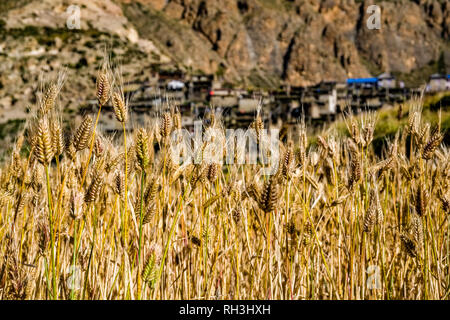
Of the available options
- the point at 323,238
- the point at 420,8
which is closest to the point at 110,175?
the point at 323,238

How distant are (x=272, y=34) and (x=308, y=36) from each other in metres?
11.6

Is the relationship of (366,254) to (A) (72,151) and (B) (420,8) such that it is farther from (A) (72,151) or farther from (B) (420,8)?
(B) (420,8)

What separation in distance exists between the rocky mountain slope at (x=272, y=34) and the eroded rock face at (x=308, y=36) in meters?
0.31

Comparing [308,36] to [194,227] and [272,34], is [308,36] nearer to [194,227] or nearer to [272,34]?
[272,34]

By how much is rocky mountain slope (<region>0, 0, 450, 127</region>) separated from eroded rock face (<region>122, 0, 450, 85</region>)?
12.1 inches

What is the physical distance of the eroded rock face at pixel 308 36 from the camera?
384 feet

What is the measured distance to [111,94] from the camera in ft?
4.85

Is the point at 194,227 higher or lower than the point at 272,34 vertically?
lower

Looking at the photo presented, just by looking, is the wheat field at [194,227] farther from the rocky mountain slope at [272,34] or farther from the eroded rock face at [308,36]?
the eroded rock face at [308,36]

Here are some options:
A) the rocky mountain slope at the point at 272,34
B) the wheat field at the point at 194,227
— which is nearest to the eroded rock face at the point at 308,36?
the rocky mountain slope at the point at 272,34

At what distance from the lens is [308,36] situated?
124 meters

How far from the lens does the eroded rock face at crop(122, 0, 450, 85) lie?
11700cm

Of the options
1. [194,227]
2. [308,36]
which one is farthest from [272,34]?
[194,227]

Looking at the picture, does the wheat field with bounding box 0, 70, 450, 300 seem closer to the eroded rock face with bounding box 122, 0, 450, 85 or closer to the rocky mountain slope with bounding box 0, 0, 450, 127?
the rocky mountain slope with bounding box 0, 0, 450, 127
